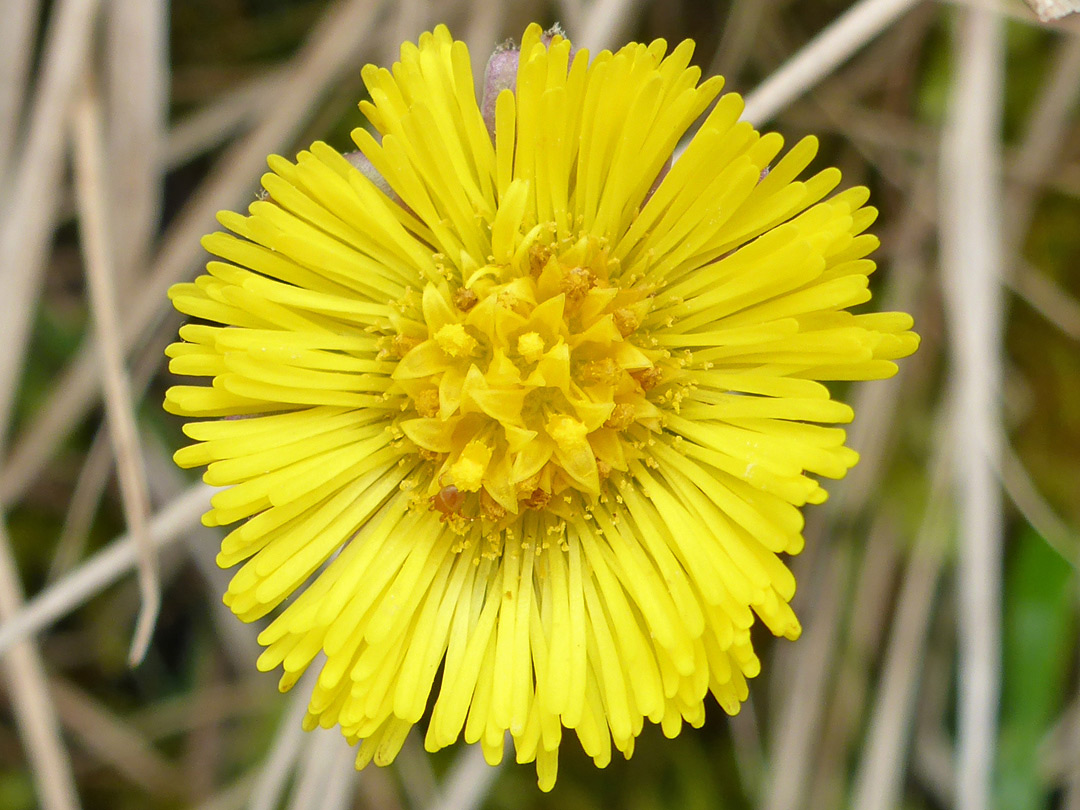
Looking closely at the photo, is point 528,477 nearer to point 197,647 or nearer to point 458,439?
point 458,439

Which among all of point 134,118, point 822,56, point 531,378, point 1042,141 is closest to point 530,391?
point 531,378

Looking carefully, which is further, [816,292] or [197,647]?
[197,647]

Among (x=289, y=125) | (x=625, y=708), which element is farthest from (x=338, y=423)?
(x=289, y=125)

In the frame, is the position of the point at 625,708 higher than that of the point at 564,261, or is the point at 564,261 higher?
the point at 564,261

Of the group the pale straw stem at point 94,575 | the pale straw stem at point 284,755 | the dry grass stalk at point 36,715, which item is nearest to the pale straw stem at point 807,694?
the pale straw stem at point 284,755

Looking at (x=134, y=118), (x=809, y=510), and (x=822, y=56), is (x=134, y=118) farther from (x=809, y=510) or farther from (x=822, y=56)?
(x=809, y=510)

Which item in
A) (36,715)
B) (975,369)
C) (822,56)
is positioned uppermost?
(822,56)
